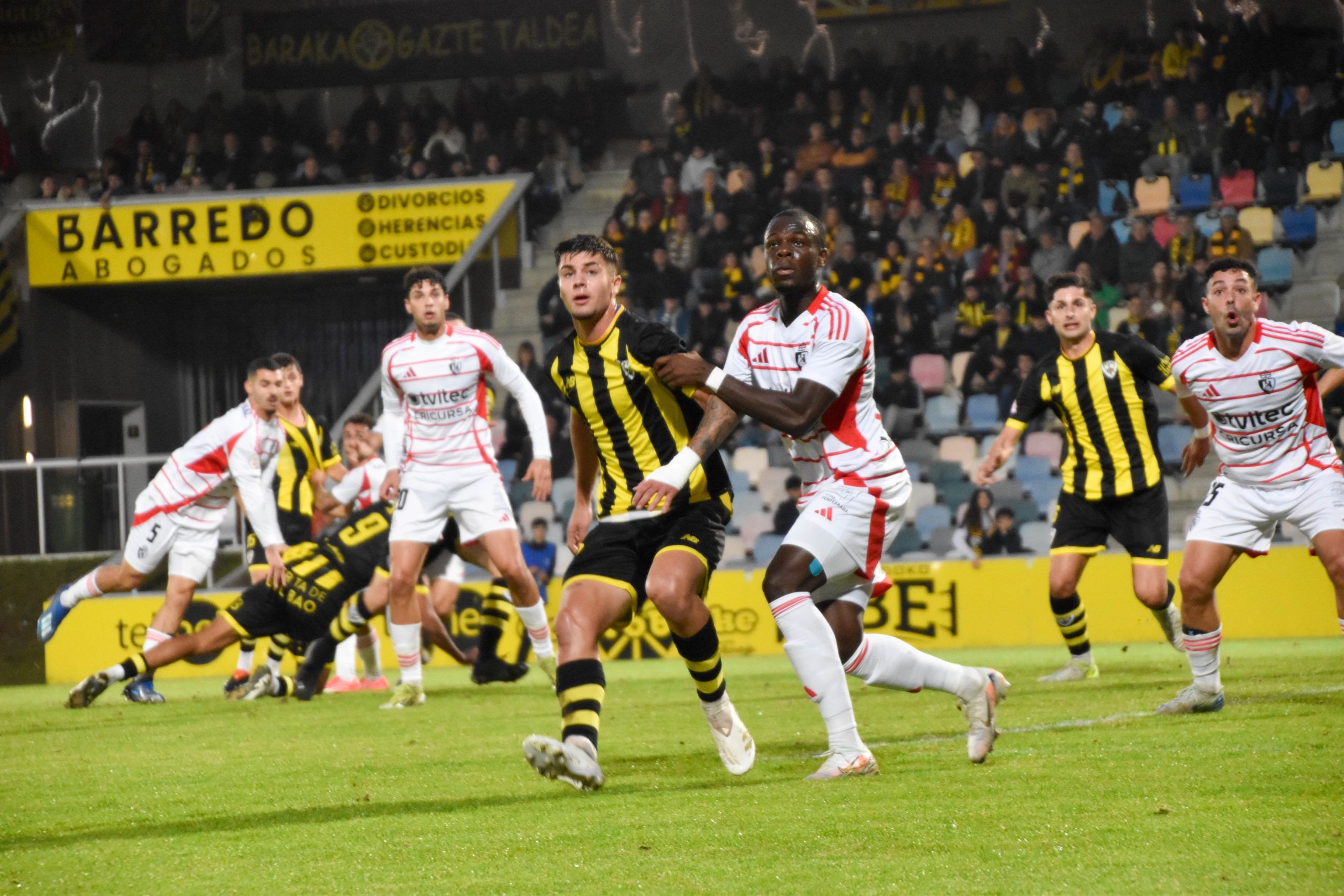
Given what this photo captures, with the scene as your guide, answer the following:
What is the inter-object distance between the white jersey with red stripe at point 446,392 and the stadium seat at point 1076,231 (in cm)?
1030

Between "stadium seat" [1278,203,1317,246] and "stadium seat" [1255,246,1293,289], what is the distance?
16 centimetres

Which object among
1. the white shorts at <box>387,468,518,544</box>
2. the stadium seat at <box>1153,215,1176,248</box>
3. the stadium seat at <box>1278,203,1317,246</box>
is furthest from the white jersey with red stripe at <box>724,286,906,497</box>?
the stadium seat at <box>1278,203,1317,246</box>

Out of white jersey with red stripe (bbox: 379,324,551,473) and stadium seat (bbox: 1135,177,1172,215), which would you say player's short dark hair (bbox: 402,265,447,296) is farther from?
stadium seat (bbox: 1135,177,1172,215)

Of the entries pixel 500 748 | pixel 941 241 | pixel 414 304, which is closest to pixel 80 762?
pixel 500 748

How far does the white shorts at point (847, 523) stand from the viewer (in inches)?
214

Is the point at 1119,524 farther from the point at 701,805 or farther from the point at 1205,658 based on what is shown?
the point at 701,805

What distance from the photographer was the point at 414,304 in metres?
9.08

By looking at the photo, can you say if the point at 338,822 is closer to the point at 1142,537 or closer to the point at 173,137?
the point at 1142,537

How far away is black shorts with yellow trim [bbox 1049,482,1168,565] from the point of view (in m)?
9.05

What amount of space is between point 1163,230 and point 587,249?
1336 centimetres

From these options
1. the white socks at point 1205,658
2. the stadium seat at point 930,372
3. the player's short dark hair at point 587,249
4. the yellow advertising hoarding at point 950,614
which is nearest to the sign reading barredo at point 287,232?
the stadium seat at point 930,372

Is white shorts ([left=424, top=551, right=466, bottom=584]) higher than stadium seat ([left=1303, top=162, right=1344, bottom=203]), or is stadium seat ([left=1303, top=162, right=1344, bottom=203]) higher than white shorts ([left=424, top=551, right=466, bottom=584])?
stadium seat ([left=1303, top=162, right=1344, bottom=203])

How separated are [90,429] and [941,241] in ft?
39.6

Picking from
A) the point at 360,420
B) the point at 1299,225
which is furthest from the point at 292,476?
the point at 1299,225
